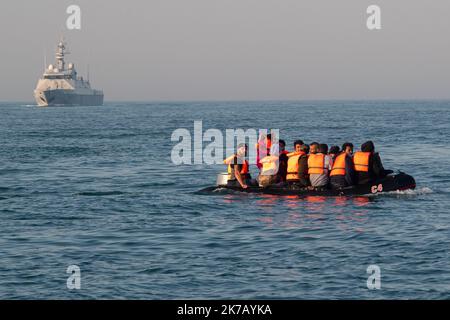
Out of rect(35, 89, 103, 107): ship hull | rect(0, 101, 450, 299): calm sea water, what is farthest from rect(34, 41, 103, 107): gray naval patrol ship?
rect(0, 101, 450, 299): calm sea water

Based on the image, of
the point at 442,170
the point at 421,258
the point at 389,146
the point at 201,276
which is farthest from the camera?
the point at 389,146

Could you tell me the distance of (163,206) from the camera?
2242cm

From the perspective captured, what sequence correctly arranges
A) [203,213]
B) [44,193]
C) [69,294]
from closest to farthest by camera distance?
[69,294]
[203,213]
[44,193]

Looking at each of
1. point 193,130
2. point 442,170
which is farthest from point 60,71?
point 442,170

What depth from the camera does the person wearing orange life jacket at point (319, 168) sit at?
22.3 metres

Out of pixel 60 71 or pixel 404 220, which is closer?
pixel 404 220

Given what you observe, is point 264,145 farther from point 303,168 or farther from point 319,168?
point 319,168

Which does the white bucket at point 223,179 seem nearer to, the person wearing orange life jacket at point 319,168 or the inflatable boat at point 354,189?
the inflatable boat at point 354,189

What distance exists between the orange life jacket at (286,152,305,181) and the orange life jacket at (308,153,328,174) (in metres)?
0.35

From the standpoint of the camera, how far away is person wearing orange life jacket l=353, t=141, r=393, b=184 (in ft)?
72.5

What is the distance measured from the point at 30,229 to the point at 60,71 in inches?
6070

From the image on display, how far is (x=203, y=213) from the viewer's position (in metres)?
20.7
